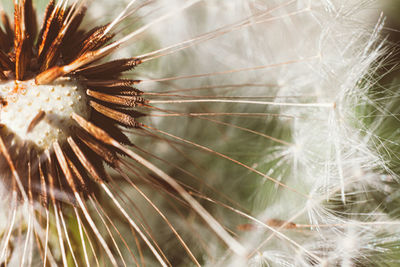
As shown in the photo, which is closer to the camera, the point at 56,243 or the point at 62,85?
the point at 62,85

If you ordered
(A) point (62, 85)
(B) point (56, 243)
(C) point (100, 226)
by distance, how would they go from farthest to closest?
(C) point (100, 226) → (B) point (56, 243) → (A) point (62, 85)

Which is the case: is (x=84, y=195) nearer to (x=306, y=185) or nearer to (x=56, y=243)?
(x=56, y=243)

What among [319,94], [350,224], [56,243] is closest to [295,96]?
[319,94]

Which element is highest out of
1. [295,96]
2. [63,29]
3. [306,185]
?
[63,29]

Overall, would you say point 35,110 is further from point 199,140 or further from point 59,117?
point 199,140

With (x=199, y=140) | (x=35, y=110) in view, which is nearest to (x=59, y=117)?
(x=35, y=110)
